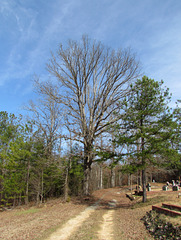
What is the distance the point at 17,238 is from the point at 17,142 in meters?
11.1

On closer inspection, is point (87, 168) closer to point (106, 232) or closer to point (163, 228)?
point (106, 232)

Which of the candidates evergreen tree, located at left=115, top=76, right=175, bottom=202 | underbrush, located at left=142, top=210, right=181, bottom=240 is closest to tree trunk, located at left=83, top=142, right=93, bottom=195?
evergreen tree, located at left=115, top=76, right=175, bottom=202

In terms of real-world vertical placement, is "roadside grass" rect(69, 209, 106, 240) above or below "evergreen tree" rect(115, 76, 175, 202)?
below

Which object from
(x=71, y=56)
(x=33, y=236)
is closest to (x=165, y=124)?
(x=33, y=236)

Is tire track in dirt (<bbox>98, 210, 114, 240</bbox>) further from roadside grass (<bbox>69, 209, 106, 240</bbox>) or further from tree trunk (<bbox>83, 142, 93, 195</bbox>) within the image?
tree trunk (<bbox>83, 142, 93, 195</bbox>)

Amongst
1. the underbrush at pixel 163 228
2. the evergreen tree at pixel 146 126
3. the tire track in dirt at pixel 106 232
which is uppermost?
the evergreen tree at pixel 146 126

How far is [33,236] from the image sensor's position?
6094 millimetres

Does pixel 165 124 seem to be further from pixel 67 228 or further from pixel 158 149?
pixel 67 228

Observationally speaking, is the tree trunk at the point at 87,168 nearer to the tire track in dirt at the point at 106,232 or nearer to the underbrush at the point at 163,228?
the tire track in dirt at the point at 106,232

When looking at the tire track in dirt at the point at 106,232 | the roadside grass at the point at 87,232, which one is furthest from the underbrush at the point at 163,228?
the roadside grass at the point at 87,232

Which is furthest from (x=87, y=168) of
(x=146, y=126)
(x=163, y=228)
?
(x=163, y=228)

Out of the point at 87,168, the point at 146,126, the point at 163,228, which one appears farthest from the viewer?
the point at 87,168

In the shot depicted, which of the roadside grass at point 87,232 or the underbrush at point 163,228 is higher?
the underbrush at point 163,228

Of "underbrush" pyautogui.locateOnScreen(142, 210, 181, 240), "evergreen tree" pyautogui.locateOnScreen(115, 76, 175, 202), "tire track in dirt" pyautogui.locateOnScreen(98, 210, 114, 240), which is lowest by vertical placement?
"tire track in dirt" pyautogui.locateOnScreen(98, 210, 114, 240)
